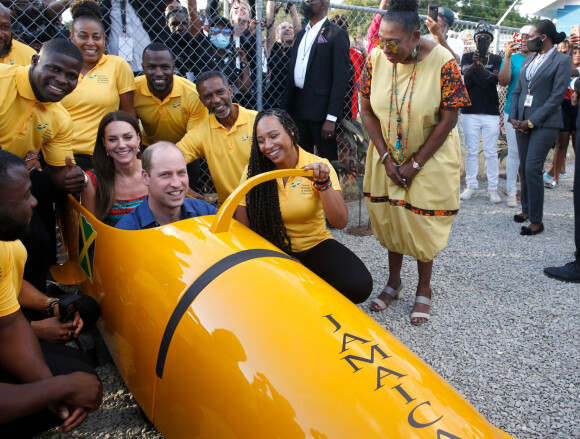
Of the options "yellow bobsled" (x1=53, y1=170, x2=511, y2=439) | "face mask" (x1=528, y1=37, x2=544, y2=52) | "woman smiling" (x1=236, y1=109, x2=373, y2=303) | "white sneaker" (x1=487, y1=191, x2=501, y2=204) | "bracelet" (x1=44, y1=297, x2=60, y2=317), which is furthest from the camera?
"white sneaker" (x1=487, y1=191, x2=501, y2=204)

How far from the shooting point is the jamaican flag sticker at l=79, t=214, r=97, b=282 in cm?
249

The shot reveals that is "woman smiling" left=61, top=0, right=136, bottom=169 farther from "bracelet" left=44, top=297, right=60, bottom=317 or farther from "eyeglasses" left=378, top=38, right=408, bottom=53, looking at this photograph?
"eyeglasses" left=378, top=38, right=408, bottom=53

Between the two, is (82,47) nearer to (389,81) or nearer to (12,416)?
(389,81)

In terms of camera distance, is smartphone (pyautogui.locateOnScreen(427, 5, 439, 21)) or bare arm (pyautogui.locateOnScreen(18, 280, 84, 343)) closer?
bare arm (pyautogui.locateOnScreen(18, 280, 84, 343))

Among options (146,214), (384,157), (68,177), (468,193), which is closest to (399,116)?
(384,157)

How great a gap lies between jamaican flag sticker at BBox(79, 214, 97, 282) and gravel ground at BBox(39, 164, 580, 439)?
595 mm

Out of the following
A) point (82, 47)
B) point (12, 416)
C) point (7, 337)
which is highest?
point (82, 47)

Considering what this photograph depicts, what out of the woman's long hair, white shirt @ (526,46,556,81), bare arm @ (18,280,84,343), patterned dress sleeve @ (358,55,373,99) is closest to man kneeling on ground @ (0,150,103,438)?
bare arm @ (18,280,84,343)

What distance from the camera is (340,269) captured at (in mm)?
2836

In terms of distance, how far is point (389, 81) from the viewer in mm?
2982

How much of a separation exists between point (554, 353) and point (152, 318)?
229 cm

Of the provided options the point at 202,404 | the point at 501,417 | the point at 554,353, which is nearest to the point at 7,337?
the point at 202,404

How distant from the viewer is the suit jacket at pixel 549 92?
468 centimetres

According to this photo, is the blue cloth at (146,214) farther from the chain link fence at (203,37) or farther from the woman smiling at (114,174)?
the chain link fence at (203,37)
